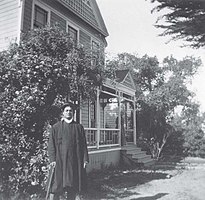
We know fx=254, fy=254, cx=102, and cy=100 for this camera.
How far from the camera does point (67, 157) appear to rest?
15.1 feet

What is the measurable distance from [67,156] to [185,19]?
552 centimetres

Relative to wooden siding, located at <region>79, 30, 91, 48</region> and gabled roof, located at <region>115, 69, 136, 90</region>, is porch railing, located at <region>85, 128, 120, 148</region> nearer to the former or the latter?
gabled roof, located at <region>115, 69, 136, 90</region>

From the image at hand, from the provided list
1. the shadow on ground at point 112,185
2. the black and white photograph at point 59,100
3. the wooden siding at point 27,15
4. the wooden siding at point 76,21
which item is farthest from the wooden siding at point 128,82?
the wooden siding at point 27,15

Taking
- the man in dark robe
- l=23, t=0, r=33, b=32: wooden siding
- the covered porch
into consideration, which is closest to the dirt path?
the man in dark robe

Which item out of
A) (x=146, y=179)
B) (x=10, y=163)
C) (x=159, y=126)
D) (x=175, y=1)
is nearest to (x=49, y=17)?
(x=175, y=1)

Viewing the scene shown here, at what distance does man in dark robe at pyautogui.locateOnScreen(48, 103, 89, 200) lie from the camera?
15.0 ft

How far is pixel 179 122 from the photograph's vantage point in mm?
20203

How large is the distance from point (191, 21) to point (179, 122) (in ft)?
46.0

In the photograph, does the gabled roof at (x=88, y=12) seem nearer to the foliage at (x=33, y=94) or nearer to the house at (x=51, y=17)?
the house at (x=51, y=17)

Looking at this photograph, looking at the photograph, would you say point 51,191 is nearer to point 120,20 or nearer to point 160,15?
point 160,15

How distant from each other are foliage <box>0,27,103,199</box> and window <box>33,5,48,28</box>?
319 centimetres

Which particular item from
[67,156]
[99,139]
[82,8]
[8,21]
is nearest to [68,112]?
[67,156]

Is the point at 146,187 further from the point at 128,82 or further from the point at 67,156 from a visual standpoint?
the point at 128,82

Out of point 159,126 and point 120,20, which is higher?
point 120,20
